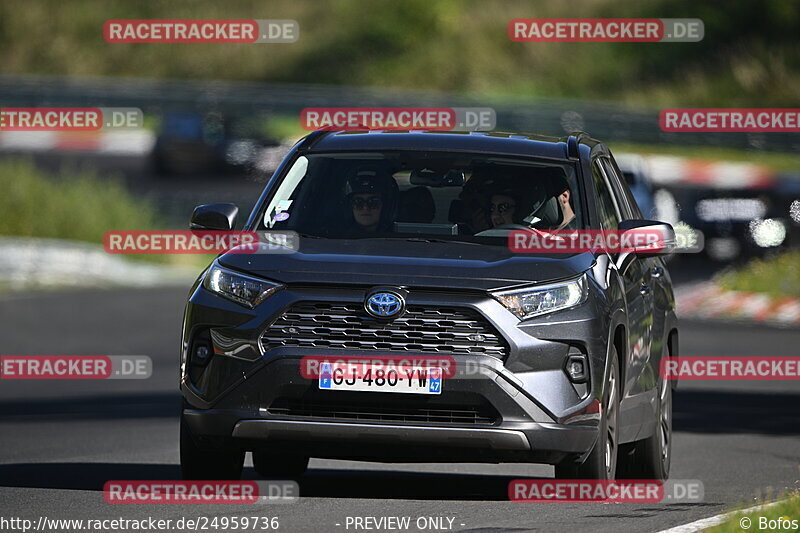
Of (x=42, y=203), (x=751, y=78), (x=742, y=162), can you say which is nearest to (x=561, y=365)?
(x=42, y=203)

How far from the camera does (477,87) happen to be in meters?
58.3

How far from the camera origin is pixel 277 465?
10.8 meters

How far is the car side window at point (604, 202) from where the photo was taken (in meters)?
10.1

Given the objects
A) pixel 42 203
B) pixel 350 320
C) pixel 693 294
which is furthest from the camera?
pixel 42 203

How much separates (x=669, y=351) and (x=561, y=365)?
9.16 ft

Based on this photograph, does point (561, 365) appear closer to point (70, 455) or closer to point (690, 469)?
point (690, 469)

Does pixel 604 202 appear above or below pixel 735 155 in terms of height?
below

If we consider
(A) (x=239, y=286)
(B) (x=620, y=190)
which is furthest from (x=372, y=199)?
(B) (x=620, y=190)

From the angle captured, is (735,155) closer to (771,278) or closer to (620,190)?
(771,278)

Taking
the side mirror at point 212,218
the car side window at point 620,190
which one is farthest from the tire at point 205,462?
the car side window at point 620,190

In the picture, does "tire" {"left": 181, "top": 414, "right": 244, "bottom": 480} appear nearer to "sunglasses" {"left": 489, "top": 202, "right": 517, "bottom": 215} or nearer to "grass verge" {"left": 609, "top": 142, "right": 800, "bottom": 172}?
"sunglasses" {"left": 489, "top": 202, "right": 517, "bottom": 215}

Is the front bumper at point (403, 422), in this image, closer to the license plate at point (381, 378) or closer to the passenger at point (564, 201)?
the license plate at point (381, 378)

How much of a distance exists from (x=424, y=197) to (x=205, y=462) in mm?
1747

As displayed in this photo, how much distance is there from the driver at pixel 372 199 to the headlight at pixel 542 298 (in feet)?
3.60
